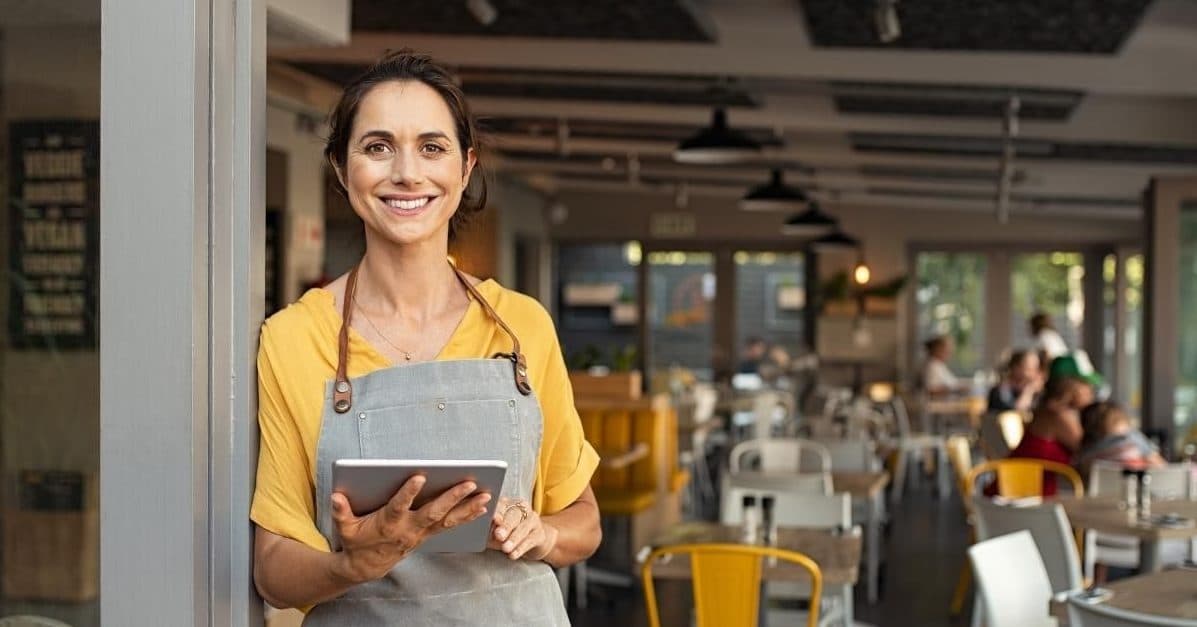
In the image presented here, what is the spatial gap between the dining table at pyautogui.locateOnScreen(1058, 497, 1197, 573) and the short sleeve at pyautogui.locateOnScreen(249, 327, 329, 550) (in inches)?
193

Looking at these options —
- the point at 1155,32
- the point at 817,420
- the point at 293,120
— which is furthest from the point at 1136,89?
the point at 293,120

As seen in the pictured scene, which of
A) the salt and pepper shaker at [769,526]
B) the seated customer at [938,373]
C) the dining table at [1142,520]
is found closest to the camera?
Result: the salt and pepper shaker at [769,526]

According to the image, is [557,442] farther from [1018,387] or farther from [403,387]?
[1018,387]

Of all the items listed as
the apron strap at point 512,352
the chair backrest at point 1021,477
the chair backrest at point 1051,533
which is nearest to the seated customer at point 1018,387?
the chair backrest at point 1021,477

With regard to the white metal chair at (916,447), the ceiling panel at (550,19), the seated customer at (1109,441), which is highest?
the ceiling panel at (550,19)

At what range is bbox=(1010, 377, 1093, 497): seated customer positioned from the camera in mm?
8453

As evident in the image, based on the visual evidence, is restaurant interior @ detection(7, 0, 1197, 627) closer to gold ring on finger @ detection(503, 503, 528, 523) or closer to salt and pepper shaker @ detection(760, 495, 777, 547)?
salt and pepper shaker @ detection(760, 495, 777, 547)

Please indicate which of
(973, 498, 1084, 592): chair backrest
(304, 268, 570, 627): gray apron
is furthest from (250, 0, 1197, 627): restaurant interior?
(304, 268, 570, 627): gray apron

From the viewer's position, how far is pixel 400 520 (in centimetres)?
173

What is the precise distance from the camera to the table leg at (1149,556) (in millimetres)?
6652

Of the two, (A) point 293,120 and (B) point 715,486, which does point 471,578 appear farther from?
(B) point 715,486

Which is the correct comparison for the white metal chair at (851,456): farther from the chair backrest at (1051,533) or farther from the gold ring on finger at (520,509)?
the gold ring on finger at (520,509)

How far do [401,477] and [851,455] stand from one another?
779cm

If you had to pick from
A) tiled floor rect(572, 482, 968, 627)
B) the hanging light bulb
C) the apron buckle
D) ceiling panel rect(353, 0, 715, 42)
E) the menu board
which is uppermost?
ceiling panel rect(353, 0, 715, 42)
